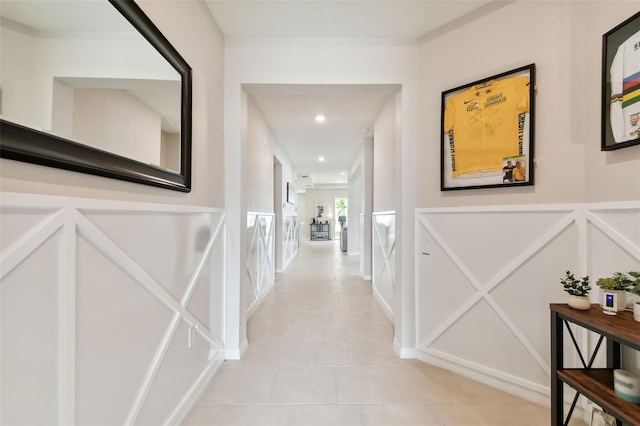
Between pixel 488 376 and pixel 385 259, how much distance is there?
1686mm

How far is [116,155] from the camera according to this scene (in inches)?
41.5

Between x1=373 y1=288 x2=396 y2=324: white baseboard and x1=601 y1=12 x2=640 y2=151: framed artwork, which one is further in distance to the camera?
x1=373 y1=288 x2=396 y2=324: white baseboard

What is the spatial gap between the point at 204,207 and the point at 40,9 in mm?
1215

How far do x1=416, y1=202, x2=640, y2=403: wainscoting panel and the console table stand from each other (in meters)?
0.32

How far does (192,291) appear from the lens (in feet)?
5.53

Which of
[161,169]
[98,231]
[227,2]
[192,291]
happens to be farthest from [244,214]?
[227,2]

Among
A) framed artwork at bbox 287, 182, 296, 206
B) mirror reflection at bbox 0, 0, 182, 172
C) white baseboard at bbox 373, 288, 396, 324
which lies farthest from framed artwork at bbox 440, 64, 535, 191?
framed artwork at bbox 287, 182, 296, 206

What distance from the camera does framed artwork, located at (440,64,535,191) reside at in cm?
176

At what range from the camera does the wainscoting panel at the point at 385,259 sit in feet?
10.1

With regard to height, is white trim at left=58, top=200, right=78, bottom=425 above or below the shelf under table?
above

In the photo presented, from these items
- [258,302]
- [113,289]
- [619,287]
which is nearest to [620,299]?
[619,287]

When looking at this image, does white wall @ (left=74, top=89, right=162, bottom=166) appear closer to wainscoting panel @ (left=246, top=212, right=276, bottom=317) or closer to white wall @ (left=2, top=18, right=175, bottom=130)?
white wall @ (left=2, top=18, right=175, bottom=130)

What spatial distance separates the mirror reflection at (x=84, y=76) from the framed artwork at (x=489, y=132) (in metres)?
1.94

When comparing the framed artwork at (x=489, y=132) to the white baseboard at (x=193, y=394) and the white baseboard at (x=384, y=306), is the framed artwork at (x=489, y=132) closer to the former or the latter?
the white baseboard at (x=384, y=306)
